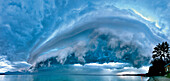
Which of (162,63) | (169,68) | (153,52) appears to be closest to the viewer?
(169,68)

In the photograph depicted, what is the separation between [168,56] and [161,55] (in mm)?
3280

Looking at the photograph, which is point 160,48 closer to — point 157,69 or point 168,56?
point 168,56

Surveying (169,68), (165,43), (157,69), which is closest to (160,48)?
(165,43)

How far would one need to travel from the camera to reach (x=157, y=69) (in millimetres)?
78812

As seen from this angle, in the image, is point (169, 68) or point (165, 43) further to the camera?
point (165, 43)

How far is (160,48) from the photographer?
3036 inches

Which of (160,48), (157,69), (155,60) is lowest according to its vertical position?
(157,69)

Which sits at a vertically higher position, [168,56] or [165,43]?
[165,43]

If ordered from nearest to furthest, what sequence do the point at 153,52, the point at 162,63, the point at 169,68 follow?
1. the point at 169,68
2. the point at 162,63
3. the point at 153,52

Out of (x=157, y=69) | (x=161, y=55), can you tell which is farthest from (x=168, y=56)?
(x=157, y=69)

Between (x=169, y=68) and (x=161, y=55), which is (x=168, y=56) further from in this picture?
(x=169, y=68)

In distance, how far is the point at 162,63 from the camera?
244ft

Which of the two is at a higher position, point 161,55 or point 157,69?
point 161,55

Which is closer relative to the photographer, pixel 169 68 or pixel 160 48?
pixel 169 68
